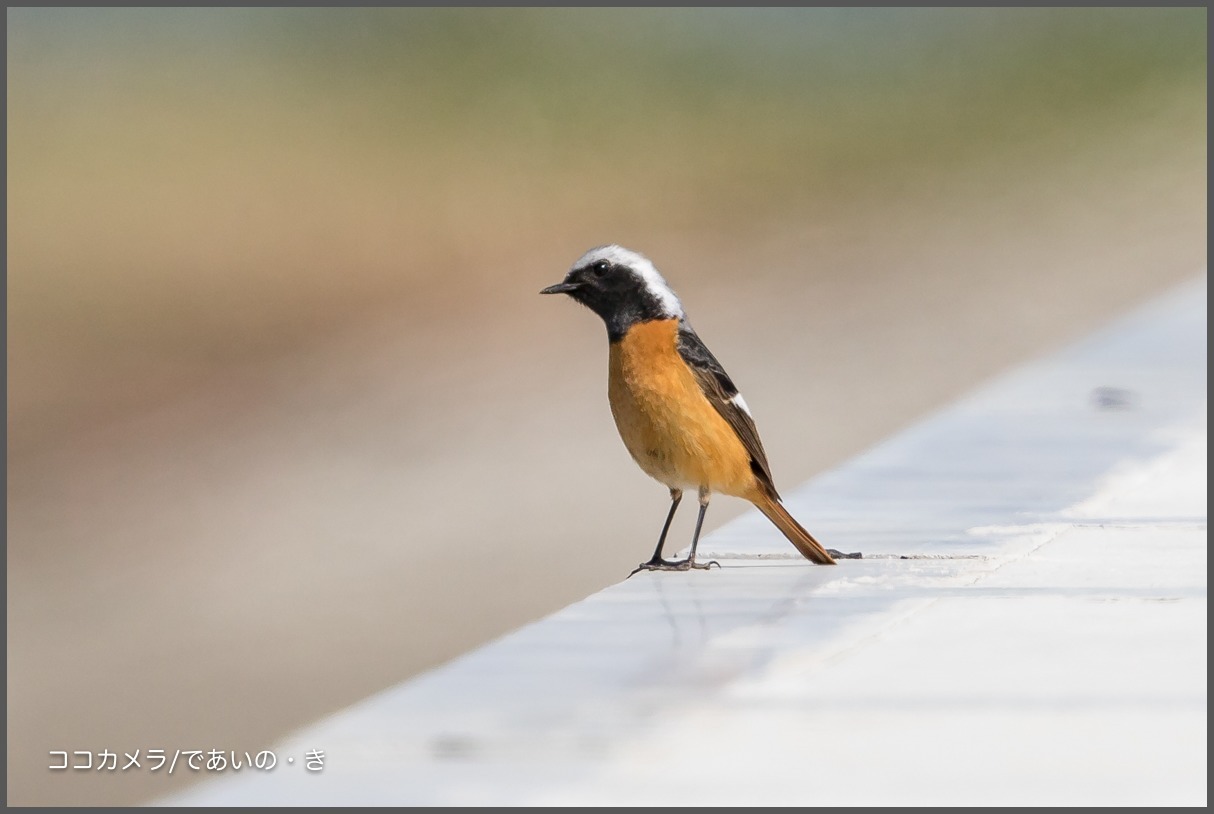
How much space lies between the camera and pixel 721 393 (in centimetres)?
620

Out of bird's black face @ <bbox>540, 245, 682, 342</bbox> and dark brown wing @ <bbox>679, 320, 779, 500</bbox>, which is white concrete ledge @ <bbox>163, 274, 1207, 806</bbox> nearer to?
dark brown wing @ <bbox>679, 320, 779, 500</bbox>

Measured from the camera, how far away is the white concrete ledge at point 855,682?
12.2ft

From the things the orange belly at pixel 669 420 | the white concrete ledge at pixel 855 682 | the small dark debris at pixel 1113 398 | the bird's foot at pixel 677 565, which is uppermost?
the small dark debris at pixel 1113 398

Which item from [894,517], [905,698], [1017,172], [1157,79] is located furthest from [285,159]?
[905,698]

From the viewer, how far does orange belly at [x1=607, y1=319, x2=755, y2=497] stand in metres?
6.06

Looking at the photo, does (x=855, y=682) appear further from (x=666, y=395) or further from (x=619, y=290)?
(x=619, y=290)

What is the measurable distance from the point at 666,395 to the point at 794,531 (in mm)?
531

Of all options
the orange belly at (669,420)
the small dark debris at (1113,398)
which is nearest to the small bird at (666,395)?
the orange belly at (669,420)

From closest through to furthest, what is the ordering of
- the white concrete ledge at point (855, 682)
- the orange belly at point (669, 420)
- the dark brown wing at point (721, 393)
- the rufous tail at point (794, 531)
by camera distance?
the white concrete ledge at point (855, 682), the rufous tail at point (794, 531), the orange belly at point (669, 420), the dark brown wing at point (721, 393)

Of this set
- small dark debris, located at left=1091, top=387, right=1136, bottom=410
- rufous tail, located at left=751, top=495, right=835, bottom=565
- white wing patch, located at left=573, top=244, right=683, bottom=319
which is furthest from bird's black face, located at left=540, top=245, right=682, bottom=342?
small dark debris, located at left=1091, top=387, right=1136, bottom=410

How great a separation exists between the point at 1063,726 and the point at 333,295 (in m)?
19.1

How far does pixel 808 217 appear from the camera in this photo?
1138 inches

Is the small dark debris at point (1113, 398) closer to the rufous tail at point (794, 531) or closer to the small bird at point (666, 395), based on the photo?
the small bird at point (666, 395)

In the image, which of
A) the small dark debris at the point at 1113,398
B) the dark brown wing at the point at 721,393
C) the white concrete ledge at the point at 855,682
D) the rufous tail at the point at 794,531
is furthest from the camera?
the small dark debris at the point at 1113,398
